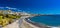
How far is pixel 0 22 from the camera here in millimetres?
7590
